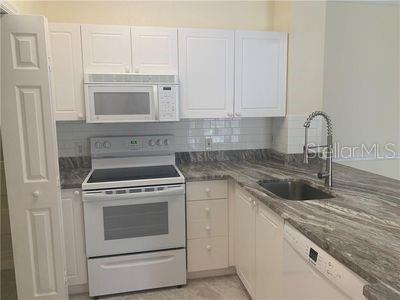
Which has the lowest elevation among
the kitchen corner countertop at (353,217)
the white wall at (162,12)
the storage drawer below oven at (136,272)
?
the storage drawer below oven at (136,272)

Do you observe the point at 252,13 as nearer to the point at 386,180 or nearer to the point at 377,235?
the point at 386,180

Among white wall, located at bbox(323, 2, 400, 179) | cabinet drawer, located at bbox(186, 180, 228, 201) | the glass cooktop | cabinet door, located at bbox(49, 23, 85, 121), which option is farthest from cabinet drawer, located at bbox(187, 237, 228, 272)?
white wall, located at bbox(323, 2, 400, 179)

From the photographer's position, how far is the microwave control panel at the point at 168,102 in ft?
8.28

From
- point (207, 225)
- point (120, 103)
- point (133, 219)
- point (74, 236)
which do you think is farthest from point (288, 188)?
point (74, 236)

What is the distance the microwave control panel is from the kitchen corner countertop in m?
0.52

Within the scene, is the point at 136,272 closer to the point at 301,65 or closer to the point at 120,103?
the point at 120,103

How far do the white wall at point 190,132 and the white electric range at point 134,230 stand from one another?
1.55 feet

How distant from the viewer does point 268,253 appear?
75.0 inches

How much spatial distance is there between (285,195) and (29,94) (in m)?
1.95

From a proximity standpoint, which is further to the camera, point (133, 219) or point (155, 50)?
point (155, 50)

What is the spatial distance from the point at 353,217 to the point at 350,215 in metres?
0.03

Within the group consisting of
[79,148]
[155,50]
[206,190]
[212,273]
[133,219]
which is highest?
[155,50]

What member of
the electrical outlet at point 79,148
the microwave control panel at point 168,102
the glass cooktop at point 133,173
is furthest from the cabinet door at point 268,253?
the electrical outlet at point 79,148

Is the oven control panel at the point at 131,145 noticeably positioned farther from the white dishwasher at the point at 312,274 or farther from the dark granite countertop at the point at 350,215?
the white dishwasher at the point at 312,274
